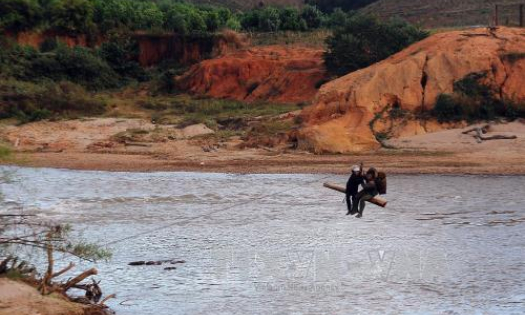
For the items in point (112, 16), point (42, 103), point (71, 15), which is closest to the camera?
point (42, 103)

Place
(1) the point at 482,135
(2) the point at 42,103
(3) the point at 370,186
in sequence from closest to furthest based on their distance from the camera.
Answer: (3) the point at 370,186
(1) the point at 482,135
(2) the point at 42,103

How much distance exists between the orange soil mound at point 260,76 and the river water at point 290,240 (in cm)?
1271

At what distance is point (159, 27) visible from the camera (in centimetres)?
5109

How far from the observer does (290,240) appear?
65.8 ft

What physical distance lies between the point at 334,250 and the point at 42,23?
3388 cm

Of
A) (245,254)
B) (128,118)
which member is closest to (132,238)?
(245,254)

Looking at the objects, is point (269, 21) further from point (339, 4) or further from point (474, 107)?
point (339, 4)

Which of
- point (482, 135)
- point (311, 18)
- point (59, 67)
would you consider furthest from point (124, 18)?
point (482, 135)

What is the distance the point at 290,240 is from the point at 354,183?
7.39 feet

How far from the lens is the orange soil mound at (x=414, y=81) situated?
3234cm

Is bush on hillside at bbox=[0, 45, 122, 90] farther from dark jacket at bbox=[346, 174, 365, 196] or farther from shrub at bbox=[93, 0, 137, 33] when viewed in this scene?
dark jacket at bbox=[346, 174, 365, 196]

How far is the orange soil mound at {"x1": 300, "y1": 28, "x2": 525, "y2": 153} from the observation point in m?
32.3

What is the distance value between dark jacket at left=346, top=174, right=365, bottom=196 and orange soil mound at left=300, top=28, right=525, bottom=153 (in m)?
12.2

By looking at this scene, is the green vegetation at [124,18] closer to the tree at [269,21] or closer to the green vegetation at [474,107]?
the tree at [269,21]
